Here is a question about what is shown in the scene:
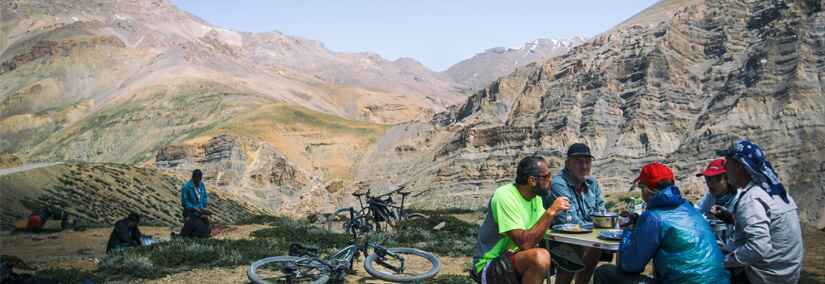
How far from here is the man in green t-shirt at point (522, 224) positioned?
5.22m

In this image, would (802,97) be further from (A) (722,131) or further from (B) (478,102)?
(B) (478,102)

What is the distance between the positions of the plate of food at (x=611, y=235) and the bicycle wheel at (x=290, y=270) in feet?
11.7

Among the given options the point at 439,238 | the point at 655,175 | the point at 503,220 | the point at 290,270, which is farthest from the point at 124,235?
the point at 655,175

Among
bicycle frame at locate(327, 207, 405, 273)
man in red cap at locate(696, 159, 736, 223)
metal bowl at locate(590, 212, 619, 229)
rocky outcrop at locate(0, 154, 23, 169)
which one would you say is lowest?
bicycle frame at locate(327, 207, 405, 273)

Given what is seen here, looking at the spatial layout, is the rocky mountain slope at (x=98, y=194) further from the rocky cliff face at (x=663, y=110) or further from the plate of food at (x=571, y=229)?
the rocky cliff face at (x=663, y=110)

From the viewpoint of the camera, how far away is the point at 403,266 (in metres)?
8.70

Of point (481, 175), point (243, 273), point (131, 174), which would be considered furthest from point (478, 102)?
point (243, 273)

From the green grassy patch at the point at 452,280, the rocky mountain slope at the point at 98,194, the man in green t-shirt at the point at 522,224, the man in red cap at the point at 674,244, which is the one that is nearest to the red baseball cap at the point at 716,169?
the man in red cap at the point at 674,244

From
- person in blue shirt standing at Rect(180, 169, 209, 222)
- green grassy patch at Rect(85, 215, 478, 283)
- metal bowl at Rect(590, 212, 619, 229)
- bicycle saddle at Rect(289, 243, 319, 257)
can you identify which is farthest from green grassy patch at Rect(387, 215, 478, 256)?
metal bowl at Rect(590, 212, 619, 229)

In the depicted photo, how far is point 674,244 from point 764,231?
41.3 inches

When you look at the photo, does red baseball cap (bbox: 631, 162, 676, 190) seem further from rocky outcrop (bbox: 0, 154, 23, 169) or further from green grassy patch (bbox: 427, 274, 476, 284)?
rocky outcrop (bbox: 0, 154, 23, 169)

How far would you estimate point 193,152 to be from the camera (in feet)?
180

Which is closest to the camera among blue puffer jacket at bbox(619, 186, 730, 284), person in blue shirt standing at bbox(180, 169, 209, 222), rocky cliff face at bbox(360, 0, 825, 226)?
blue puffer jacket at bbox(619, 186, 730, 284)

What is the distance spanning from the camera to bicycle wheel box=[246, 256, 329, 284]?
7639 millimetres
